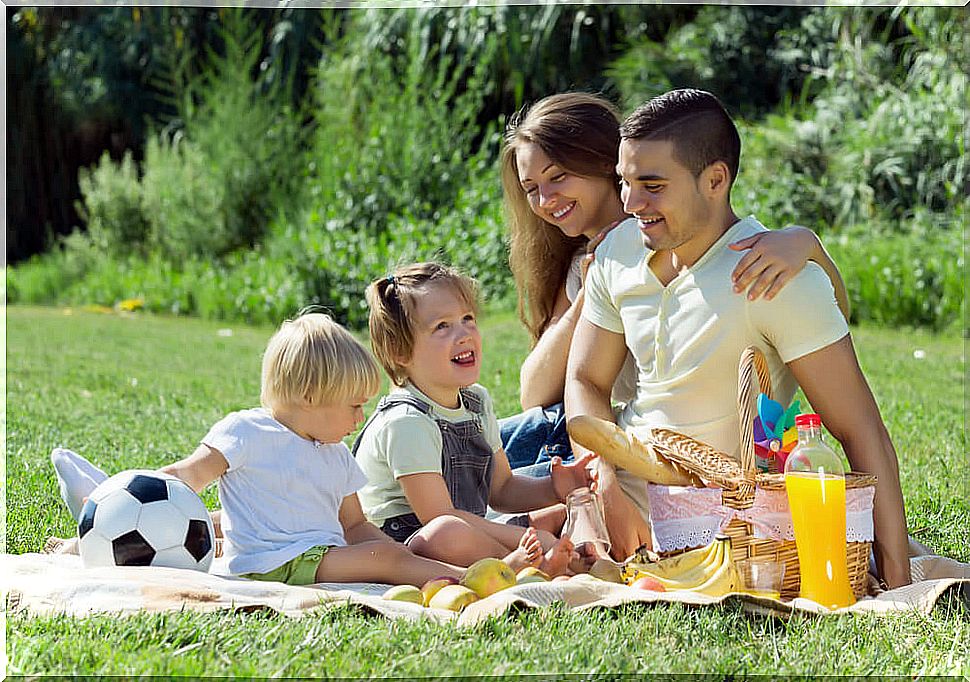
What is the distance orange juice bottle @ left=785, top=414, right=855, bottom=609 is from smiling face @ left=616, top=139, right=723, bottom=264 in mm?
606

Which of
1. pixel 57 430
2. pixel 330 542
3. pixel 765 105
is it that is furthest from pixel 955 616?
pixel 765 105

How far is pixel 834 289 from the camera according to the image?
10.6 feet

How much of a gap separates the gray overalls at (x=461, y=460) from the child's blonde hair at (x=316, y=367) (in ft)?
0.92

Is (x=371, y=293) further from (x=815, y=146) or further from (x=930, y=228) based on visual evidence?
(x=815, y=146)

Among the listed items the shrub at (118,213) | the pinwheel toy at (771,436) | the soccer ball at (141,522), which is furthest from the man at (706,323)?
the shrub at (118,213)

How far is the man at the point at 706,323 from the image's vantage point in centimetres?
300

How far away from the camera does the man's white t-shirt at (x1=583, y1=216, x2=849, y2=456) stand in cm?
301

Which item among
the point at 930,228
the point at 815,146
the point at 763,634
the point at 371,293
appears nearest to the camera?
the point at 763,634

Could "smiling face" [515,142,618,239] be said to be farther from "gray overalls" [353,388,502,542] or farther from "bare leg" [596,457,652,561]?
"bare leg" [596,457,652,561]

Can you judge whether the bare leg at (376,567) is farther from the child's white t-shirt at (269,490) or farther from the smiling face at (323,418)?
the smiling face at (323,418)

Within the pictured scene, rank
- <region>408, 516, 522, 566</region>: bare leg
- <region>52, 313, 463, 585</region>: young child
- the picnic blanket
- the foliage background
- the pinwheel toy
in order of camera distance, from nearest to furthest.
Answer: the picnic blanket → the pinwheel toy → <region>52, 313, 463, 585</region>: young child → <region>408, 516, 522, 566</region>: bare leg → the foliage background

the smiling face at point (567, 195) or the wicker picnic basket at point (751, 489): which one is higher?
the smiling face at point (567, 195)

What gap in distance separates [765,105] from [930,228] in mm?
2911


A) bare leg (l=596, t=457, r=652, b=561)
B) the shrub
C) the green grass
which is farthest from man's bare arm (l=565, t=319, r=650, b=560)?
the shrub
